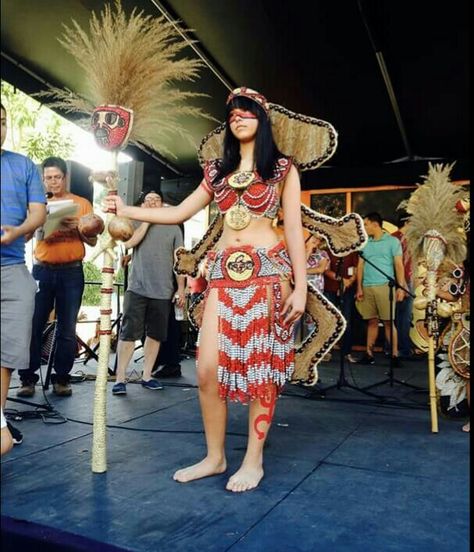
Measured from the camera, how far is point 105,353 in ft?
7.64

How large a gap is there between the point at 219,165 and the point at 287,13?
2308mm

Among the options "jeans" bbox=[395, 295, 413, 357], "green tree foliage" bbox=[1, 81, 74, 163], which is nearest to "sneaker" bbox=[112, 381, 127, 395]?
"green tree foliage" bbox=[1, 81, 74, 163]

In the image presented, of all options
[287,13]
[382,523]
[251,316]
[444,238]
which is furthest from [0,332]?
[287,13]

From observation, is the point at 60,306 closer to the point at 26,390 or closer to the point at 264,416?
the point at 26,390

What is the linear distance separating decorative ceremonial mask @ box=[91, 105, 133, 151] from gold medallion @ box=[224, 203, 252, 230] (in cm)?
56

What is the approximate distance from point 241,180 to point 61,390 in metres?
2.52

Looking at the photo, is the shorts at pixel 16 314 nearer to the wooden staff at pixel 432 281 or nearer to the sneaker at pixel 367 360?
the wooden staff at pixel 432 281

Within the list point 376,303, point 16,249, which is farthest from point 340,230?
→ point 376,303

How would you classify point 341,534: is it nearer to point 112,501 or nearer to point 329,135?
point 112,501

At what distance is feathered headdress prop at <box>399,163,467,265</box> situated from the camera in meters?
3.32

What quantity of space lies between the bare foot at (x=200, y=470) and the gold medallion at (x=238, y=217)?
1018 millimetres

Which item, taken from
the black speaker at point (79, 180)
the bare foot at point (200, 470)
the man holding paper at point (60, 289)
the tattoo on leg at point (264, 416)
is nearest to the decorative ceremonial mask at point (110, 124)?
the tattoo on leg at point (264, 416)

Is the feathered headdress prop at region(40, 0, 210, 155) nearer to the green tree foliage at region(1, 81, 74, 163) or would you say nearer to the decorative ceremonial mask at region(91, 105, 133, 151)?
the decorative ceremonial mask at region(91, 105, 133, 151)

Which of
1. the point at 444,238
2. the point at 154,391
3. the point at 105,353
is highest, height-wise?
the point at 444,238
